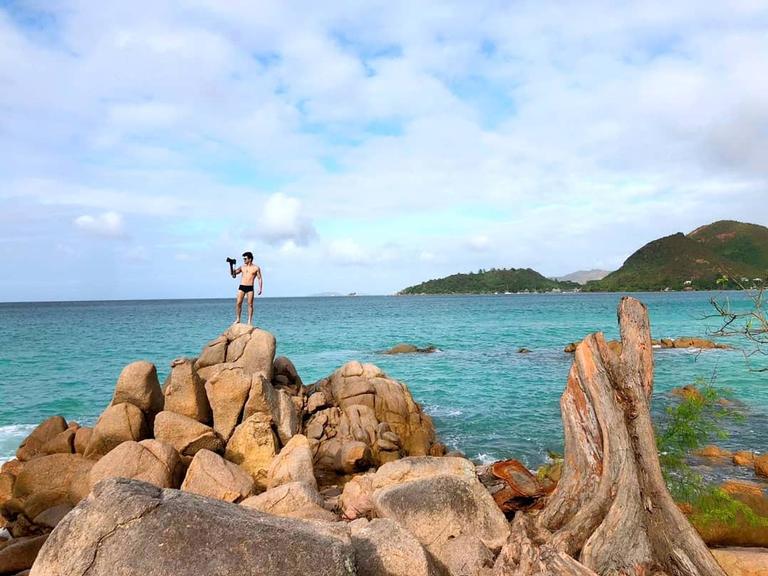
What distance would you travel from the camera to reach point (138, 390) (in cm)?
1812

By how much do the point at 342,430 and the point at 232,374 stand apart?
4.61 meters

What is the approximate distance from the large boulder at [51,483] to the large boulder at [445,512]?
→ 9.79 metres

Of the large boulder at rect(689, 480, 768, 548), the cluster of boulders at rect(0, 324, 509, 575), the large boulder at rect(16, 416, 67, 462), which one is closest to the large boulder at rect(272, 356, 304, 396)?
the cluster of boulders at rect(0, 324, 509, 575)

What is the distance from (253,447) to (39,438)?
26.5 feet

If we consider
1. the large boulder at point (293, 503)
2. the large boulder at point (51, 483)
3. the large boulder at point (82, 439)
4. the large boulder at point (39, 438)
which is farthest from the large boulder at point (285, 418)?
the large boulder at point (39, 438)

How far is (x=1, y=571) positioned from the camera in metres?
11.0

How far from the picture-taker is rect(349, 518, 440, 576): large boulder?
6996 millimetres

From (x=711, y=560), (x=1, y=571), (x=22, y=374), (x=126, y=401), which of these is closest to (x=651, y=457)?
(x=711, y=560)

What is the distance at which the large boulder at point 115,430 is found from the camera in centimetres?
1650

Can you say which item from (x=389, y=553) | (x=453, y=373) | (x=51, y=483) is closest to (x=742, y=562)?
(x=389, y=553)

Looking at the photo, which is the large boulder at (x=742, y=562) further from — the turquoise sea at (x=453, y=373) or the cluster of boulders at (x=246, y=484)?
the cluster of boulders at (x=246, y=484)

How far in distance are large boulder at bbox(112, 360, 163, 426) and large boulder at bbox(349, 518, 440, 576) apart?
42.9 ft

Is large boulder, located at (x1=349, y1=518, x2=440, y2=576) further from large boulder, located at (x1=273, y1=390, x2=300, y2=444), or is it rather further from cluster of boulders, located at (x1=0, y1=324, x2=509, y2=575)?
large boulder, located at (x1=273, y1=390, x2=300, y2=444)

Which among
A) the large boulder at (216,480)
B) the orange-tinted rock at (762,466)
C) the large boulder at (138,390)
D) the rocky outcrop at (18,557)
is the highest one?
the large boulder at (138,390)
